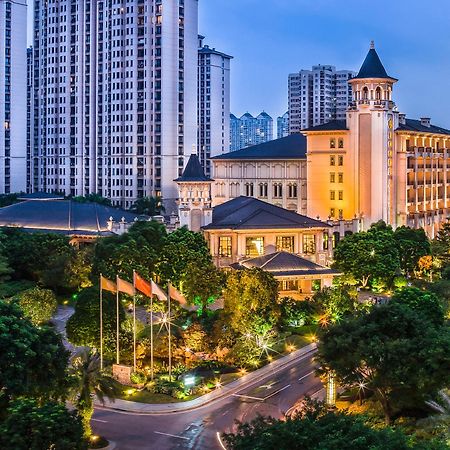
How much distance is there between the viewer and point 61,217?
97250mm

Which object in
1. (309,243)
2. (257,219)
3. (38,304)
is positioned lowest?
(38,304)

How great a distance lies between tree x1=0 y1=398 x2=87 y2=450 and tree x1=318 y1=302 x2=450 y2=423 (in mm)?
14552

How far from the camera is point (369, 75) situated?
4144 inches

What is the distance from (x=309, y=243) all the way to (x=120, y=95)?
86.6 meters

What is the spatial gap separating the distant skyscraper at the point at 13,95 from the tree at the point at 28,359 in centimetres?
13207

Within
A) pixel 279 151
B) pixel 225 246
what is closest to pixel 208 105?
pixel 279 151

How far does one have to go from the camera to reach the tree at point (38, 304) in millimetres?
59709

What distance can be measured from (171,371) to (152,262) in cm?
2151

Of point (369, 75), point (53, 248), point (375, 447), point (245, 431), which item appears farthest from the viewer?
point (369, 75)

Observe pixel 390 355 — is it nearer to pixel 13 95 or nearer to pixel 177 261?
pixel 177 261

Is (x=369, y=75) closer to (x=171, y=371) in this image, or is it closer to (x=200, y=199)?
(x=200, y=199)

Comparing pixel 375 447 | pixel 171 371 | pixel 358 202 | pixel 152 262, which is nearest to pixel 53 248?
pixel 152 262

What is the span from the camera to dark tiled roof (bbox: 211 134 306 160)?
116m

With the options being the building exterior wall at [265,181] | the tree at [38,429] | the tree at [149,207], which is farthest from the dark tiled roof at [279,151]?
the tree at [38,429]
